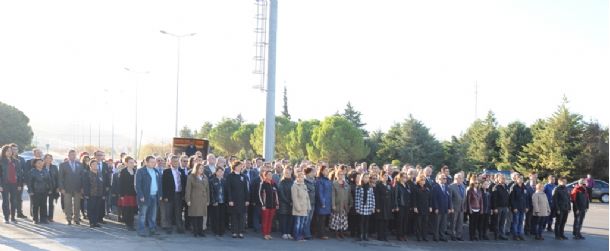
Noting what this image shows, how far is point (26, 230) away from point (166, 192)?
3.21 m

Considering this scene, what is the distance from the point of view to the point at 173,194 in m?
14.3

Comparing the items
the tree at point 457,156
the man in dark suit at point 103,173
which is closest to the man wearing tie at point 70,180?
the man in dark suit at point 103,173

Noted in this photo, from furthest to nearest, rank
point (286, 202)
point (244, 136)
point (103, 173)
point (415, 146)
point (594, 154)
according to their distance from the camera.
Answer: point (244, 136)
point (415, 146)
point (594, 154)
point (103, 173)
point (286, 202)

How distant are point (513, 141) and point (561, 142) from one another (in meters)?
4.97

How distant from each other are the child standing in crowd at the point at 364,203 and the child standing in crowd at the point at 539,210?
5.27 m

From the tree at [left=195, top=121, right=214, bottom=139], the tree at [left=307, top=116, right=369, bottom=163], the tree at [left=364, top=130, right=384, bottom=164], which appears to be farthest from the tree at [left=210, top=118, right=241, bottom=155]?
the tree at [left=307, top=116, right=369, bottom=163]

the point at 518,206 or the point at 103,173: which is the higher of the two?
the point at 103,173

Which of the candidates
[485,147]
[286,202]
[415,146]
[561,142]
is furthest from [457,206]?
[485,147]

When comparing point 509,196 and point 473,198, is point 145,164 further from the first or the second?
point 509,196

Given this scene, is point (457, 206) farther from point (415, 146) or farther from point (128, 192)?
point (415, 146)

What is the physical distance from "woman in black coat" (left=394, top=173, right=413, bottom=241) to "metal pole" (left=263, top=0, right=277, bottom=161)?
28.9 feet

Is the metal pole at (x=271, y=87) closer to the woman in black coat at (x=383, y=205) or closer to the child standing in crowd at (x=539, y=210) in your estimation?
the woman in black coat at (x=383, y=205)

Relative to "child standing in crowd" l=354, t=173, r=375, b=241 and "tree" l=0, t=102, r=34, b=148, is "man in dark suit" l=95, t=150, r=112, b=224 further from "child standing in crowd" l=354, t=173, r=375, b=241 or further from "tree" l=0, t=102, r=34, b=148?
"tree" l=0, t=102, r=34, b=148

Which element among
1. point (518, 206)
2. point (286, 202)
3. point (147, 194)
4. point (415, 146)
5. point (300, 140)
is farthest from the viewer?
point (300, 140)
